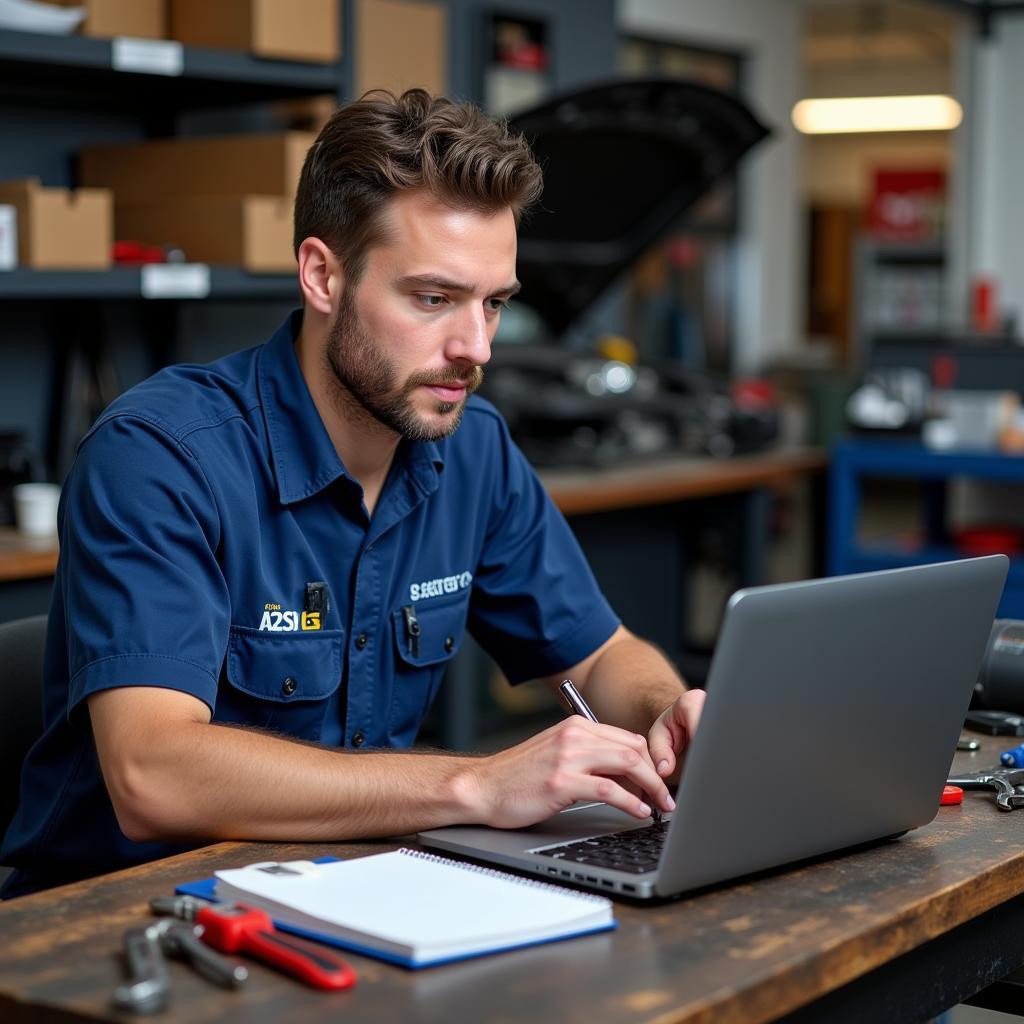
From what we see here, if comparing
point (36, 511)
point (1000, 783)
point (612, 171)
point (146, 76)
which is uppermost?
point (146, 76)

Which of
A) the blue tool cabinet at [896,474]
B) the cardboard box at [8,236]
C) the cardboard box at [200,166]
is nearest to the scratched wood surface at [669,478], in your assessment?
the blue tool cabinet at [896,474]

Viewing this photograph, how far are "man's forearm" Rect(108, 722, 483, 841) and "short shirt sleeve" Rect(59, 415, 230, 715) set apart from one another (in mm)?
81

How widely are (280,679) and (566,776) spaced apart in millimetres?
443

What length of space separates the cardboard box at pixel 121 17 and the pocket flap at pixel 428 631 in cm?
164

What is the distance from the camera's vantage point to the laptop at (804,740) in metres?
1.07

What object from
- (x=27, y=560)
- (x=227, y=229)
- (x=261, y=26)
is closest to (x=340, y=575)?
(x=27, y=560)

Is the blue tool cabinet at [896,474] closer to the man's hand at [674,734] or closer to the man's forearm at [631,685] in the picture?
the man's forearm at [631,685]

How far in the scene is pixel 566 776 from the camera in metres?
1.23

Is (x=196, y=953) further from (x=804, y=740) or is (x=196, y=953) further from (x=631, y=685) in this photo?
(x=631, y=685)

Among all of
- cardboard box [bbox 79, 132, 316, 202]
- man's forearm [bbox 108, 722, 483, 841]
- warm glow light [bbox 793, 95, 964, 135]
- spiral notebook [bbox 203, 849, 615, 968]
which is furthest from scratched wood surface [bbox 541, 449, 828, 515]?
warm glow light [bbox 793, 95, 964, 135]

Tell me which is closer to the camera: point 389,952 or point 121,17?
point 389,952

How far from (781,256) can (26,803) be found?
813cm

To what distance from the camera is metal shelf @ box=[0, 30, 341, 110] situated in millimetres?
2785

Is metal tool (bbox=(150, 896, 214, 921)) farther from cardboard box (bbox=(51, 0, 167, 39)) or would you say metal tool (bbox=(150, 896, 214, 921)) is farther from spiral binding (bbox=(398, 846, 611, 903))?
cardboard box (bbox=(51, 0, 167, 39))
